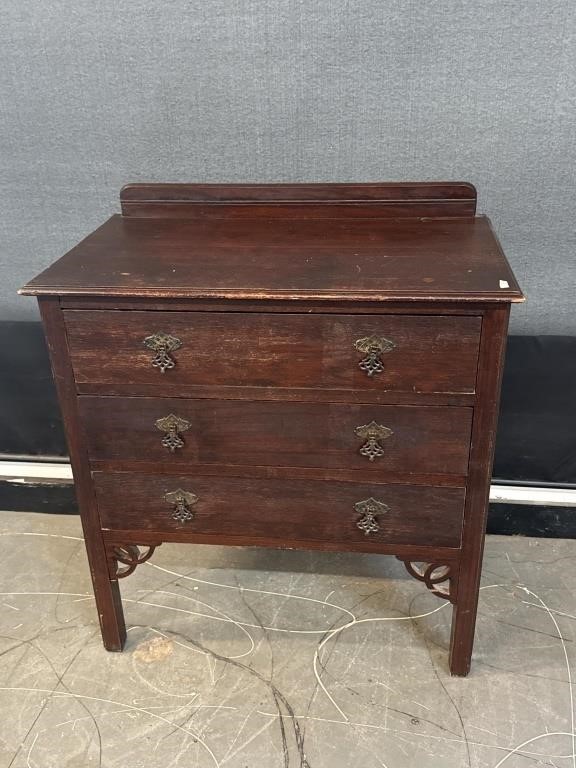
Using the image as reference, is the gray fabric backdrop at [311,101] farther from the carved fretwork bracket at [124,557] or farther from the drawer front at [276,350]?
the carved fretwork bracket at [124,557]

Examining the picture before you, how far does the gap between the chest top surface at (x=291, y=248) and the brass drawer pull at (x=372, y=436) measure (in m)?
0.29

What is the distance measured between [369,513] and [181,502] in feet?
1.36

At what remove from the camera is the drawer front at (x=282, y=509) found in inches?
59.9

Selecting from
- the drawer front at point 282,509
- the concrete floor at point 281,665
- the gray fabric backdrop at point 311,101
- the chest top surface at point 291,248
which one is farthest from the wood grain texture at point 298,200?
the concrete floor at point 281,665

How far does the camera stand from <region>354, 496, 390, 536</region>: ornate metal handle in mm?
1527

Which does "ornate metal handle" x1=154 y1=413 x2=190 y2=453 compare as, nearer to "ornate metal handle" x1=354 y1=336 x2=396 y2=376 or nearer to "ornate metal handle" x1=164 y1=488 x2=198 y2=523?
"ornate metal handle" x1=164 y1=488 x2=198 y2=523

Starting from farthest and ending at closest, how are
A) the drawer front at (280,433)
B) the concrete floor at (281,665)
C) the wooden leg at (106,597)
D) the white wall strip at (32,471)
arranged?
the white wall strip at (32,471)
the wooden leg at (106,597)
the concrete floor at (281,665)
the drawer front at (280,433)

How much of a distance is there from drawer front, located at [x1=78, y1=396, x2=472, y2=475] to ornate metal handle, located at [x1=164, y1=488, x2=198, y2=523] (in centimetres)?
9

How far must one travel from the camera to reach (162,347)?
4.61ft

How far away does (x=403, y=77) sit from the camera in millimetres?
1736

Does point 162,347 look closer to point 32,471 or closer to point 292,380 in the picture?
point 292,380

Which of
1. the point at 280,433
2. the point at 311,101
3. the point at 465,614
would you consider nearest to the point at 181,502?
the point at 280,433

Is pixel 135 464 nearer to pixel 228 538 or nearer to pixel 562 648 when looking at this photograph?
pixel 228 538

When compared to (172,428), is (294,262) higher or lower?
higher
